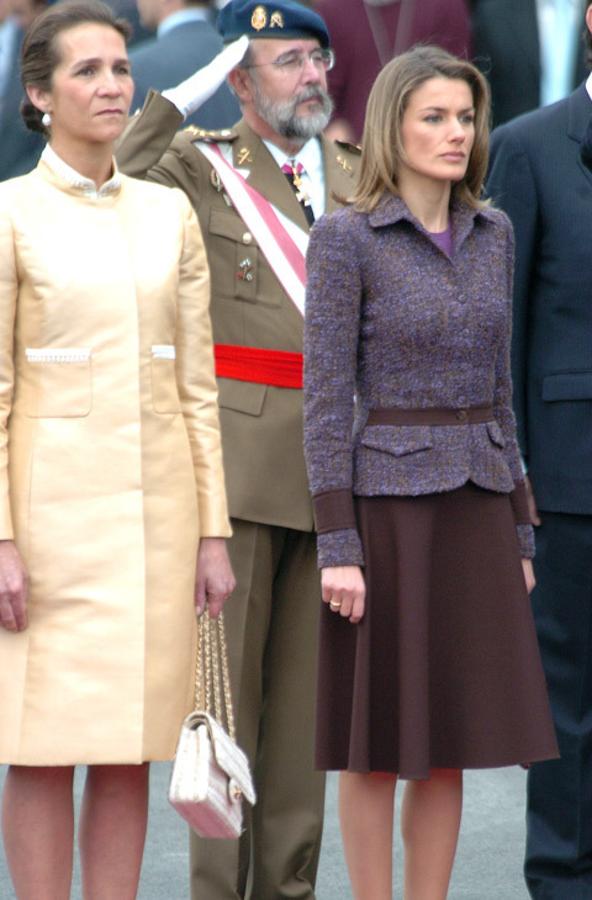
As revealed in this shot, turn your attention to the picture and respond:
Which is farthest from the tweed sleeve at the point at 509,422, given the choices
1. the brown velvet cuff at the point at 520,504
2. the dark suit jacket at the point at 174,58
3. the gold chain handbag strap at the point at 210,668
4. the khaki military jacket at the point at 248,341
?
the dark suit jacket at the point at 174,58

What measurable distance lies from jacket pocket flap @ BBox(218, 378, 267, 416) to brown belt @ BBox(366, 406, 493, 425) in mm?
543

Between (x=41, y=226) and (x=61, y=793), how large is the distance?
3.59ft

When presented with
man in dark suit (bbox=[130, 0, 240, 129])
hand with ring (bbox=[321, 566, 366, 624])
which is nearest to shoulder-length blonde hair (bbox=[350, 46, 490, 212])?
hand with ring (bbox=[321, 566, 366, 624])

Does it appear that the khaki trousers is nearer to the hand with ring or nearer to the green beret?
the hand with ring

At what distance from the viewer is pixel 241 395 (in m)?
4.89

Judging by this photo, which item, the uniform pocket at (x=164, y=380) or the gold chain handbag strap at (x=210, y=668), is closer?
the uniform pocket at (x=164, y=380)

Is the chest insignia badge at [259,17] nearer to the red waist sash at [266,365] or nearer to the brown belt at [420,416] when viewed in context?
the red waist sash at [266,365]

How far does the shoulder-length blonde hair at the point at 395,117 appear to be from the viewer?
174 inches

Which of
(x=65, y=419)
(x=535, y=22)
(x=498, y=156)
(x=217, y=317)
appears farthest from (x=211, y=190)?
(x=535, y=22)

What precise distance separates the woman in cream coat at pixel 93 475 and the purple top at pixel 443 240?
484 mm

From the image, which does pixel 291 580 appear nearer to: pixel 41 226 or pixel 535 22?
pixel 41 226

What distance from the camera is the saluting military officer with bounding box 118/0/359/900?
4.89m

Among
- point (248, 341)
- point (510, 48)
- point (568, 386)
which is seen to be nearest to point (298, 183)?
point (248, 341)

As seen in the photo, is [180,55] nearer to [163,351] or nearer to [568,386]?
[568,386]
